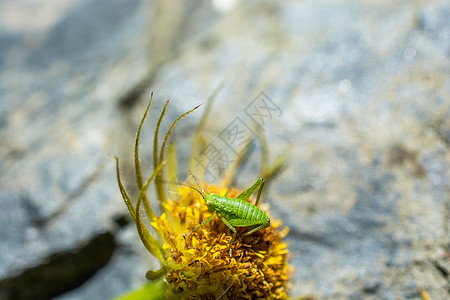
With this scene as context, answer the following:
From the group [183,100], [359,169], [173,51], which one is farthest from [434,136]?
[173,51]

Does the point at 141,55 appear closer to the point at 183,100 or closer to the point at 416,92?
the point at 183,100

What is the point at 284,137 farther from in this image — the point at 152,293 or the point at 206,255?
the point at 152,293

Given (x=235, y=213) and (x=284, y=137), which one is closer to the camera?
(x=235, y=213)

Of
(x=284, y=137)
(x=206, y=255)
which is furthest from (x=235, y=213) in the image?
(x=284, y=137)

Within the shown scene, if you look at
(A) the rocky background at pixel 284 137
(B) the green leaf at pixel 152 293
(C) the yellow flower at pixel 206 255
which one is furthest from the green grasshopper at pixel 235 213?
(A) the rocky background at pixel 284 137

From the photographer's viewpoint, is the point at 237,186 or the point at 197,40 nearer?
the point at 237,186
